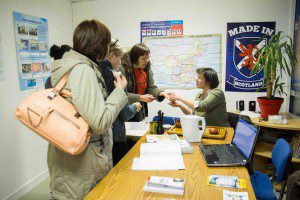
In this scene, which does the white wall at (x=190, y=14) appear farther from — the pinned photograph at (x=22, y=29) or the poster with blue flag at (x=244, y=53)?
the pinned photograph at (x=22, y=29)

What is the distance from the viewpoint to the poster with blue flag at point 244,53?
3545mm

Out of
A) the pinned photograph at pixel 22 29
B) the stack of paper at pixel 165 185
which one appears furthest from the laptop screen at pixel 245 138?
the pinned photograph at pixel 22 29

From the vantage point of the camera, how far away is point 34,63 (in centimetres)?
313

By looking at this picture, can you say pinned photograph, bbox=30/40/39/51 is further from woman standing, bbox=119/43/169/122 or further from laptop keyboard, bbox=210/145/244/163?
laptop keyboard, bbox=210/145/244/163

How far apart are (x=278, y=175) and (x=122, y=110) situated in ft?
3.71

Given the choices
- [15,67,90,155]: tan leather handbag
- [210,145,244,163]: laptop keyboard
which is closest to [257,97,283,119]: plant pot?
[210,145,244,163]: laptop keyboard

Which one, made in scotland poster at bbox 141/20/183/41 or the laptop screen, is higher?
made in scotland poster at bbox 141/20/183/41

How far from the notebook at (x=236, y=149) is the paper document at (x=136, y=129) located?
0.82 metres

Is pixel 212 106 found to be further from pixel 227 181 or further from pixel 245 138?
pixel 227 181

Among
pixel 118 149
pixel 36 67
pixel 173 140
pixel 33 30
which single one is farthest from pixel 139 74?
pixel 33 30

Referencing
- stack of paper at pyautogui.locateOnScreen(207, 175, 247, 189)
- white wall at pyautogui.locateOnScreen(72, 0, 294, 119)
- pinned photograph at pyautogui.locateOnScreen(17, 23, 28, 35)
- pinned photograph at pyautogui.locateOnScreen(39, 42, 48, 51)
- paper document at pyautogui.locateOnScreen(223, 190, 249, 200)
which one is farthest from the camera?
white wall at pyautogui.locateOnScreen(72, 0, 294, 119)

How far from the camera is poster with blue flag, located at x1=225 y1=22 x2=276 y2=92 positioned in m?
3.54

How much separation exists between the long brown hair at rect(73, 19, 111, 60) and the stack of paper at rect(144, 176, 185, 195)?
0.68 metres

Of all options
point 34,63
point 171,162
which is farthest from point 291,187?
point 34,63
